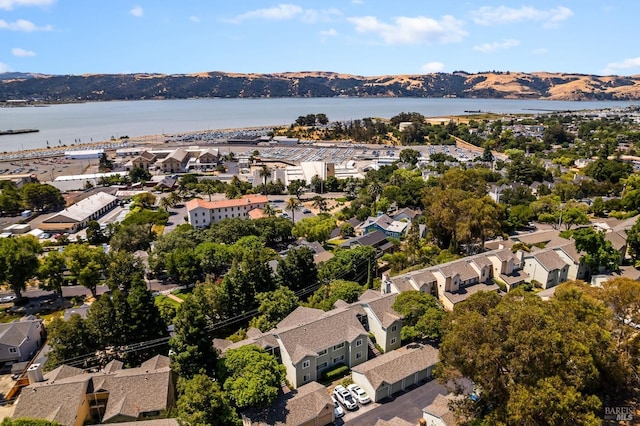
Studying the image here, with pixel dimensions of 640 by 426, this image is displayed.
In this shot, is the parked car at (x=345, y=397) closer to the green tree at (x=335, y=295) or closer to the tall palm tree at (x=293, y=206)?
the green tree at (x=335, y=295)

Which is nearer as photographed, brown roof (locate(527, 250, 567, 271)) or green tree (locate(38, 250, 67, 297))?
brown roof (locate(527, 250, 567, 271))

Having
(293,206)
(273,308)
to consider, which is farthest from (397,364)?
(293,206)

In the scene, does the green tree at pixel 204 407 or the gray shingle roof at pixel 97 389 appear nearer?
the green tree at pixel 204 407

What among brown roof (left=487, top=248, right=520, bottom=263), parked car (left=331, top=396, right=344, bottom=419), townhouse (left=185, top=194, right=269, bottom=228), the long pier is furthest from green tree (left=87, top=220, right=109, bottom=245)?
the long pier

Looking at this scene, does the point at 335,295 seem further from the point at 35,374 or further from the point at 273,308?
the point at 35,374

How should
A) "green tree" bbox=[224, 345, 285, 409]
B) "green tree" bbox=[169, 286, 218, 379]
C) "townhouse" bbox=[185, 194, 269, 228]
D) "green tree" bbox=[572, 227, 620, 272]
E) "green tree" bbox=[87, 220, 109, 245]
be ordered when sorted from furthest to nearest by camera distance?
"townhouse" bbox=[185, 194, 269, 228]
"green tree" bbox=[87, 220, 109, 245]
"green tree" bbox=[572, 227, 620, 272]
"green tree" bbox=[169, 286, 218, 379]
"green tree" bbox=[224, 345, 285, 409]

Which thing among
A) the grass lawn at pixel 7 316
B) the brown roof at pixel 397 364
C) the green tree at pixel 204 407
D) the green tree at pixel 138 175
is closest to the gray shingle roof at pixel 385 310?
the brown roof at pixel 397 364

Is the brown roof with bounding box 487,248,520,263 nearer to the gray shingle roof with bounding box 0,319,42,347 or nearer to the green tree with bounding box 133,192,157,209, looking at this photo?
the gray shingle roof with bounding box 0,319,42,347
